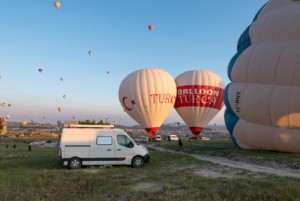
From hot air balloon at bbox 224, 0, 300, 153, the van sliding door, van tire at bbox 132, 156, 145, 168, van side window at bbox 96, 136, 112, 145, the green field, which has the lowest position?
the green field

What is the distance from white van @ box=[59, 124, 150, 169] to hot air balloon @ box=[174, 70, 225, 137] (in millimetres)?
29692

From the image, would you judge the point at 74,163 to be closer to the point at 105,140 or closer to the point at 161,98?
the point at 105,140

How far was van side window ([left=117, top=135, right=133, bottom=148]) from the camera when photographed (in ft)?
59.6

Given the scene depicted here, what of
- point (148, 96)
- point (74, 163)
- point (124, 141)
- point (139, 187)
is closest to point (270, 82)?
point (124, 141)

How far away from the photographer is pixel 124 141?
18.2 m

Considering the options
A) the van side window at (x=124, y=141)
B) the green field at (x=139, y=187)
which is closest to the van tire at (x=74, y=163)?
the van side window at (x=124, y=141)

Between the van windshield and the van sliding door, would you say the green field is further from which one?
the van windshield

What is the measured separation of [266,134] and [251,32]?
806 centimetres

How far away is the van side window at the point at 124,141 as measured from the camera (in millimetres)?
18156

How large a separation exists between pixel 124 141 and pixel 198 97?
29.9 metres

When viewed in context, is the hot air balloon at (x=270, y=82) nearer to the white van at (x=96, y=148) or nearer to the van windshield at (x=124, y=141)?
the white van at (x=96, y=148)

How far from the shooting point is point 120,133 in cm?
1831

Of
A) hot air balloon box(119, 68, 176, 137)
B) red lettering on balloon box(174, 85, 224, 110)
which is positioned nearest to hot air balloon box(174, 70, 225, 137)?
red lettering on balloon box(174, 85, 224, 110)

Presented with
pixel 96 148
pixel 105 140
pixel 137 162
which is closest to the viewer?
pixel 96 148
